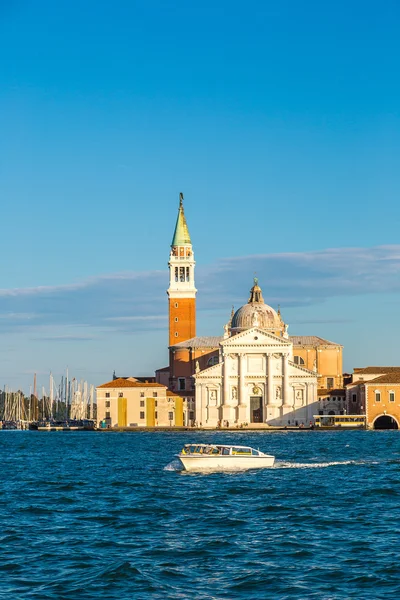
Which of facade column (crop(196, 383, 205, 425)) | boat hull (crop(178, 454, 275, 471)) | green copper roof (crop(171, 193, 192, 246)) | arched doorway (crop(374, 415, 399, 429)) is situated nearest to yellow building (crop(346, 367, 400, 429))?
arched doorway (crop(374, 415, 399, 429))

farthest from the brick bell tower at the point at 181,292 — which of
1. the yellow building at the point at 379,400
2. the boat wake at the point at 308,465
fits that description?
the boat wake at the point at 308,465

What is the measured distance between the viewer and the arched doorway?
11512cm

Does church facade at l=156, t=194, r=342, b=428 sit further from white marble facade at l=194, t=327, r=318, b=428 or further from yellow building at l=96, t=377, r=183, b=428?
yellow building at l=96, t=377, r=183, b=428

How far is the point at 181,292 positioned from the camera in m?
134

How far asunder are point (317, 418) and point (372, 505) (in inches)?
3244

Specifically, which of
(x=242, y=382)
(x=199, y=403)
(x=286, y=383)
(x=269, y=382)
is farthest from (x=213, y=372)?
(x=286, y=383)

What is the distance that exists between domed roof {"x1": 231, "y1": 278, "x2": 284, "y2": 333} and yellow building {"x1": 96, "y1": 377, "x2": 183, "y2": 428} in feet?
40.5

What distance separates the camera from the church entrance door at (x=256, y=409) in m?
117

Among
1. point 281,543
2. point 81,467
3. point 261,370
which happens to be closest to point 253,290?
point 261,370

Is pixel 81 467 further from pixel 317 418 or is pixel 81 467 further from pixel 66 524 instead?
pixel 317 418

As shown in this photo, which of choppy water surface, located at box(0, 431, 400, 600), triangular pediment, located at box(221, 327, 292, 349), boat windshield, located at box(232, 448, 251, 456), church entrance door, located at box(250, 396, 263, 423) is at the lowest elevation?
choppy water surface, located at box(0, 431, 400, 600)

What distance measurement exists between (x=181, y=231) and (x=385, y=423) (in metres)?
37.4

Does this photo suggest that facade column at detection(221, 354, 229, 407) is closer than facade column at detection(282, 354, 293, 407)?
No

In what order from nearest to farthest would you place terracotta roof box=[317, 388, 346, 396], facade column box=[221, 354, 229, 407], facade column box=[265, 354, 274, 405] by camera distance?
1. facade column box=[265, 354, 274, 405]
2. facade column box=[221, 354, 229, 407]
3. terracotta roof box=[317, 388, 346, 396]
